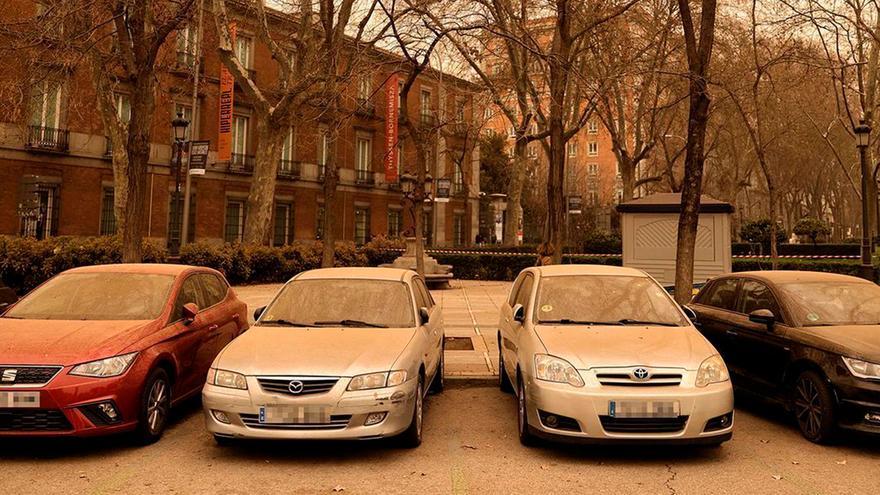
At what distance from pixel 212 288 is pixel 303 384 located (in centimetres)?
304

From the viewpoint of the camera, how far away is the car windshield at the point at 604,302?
19.1 ft

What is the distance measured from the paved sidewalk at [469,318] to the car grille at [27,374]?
4.42 meters

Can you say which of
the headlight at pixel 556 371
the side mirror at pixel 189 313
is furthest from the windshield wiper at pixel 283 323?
the headlight at pixel 556 371

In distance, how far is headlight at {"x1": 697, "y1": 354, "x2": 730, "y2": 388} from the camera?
4.79m

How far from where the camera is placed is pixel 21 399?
452 cm

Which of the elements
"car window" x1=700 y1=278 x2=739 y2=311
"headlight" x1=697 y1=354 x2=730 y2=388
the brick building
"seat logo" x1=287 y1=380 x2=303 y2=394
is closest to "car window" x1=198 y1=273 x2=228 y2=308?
"seat logo" x1=287 y1=380 x2=303 y2=394

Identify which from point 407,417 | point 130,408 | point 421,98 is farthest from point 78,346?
point 421,98

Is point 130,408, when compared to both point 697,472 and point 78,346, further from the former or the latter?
point 697,472

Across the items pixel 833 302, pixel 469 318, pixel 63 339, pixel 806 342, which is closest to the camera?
pixel 63 339

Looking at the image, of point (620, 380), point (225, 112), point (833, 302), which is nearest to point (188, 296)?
point (620, 380)

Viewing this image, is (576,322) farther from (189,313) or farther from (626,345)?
(189,313)

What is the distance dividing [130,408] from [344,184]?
3475cm

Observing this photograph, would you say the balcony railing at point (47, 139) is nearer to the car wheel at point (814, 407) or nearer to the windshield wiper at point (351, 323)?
the windshield wiper at point (351, 323)

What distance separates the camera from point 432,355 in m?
6.25
